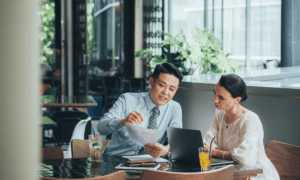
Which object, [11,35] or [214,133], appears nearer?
[11,35]

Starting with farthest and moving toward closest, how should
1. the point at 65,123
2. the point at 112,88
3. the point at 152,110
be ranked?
the point at 112,88, the point at 65,123, the point at 152,110

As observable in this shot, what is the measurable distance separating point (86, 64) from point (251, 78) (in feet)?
→ 15.9

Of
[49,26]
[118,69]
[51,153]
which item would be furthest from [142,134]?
[118,69]

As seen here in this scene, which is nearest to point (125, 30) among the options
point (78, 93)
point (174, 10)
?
point (174, 10)

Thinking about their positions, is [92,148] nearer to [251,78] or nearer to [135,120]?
[135,120]

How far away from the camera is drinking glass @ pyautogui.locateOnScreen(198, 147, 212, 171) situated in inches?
72.2

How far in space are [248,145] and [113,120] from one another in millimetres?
875

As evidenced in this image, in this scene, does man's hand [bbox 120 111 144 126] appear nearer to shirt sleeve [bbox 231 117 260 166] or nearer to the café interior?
the café interior

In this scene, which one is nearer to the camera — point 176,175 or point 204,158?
point 176,175

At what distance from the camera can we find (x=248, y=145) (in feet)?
Result: 6.77

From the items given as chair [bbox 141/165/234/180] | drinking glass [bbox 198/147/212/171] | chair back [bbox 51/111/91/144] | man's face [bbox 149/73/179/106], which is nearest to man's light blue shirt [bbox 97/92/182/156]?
man's face [bbox 149/73/179/106]

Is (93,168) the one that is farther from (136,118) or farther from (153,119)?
(153,119)

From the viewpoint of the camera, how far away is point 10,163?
33 cm

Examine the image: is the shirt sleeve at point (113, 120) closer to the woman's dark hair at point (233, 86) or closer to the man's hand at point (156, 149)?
the man's hand at point (156, 149)
